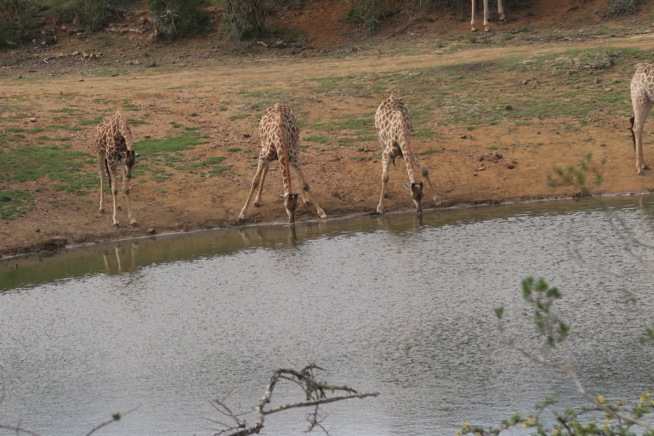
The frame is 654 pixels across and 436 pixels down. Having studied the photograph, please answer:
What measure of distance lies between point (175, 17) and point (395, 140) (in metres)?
19.0

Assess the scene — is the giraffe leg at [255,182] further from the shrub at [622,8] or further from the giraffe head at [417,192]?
the shrub at [622,8]

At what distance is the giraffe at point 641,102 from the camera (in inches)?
667

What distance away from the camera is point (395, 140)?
53.7ft

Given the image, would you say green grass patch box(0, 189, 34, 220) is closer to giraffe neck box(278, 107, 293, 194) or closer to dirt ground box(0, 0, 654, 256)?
dirt ground box(0, 0, 654, 256)

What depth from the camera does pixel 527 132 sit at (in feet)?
63.8

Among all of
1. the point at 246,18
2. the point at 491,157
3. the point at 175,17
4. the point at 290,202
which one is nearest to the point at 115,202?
the point at 290,202

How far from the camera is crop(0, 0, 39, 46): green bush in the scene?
110 feet

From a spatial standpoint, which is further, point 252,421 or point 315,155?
point 315,155

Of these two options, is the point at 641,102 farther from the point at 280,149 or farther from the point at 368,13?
the point at 368,13

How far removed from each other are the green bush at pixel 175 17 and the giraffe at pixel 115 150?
16253 millimetres

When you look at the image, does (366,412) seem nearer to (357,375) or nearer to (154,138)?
(357,375)

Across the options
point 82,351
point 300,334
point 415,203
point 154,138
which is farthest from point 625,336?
point 154,138

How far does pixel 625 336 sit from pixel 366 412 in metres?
2.94

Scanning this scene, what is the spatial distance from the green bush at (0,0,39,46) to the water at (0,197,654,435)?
21477 millimetres
